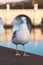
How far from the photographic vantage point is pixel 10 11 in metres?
27.3

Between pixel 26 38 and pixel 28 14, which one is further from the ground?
pixel 28 14

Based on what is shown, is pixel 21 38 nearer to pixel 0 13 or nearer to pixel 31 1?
pixel 0 13

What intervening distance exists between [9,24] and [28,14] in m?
2.82

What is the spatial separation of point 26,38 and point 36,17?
23.6 meters

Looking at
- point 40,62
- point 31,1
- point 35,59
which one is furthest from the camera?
point 31,1

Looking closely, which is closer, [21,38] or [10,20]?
[21,38]

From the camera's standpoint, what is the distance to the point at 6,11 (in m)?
27.1

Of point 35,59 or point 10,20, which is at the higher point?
point 10,20

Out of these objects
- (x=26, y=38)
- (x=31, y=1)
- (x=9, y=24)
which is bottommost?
(x=26, y=38)

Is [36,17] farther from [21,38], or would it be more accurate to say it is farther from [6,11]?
[21,38]

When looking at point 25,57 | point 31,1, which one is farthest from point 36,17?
point 25,57

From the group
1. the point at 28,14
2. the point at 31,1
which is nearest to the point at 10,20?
the point at 28,14

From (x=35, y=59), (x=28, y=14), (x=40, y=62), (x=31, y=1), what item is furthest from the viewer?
(x=31, y=1)

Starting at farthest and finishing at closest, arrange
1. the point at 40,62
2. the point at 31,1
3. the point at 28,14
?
the point at 31,1, the point at 28,14, the point at 40,62
